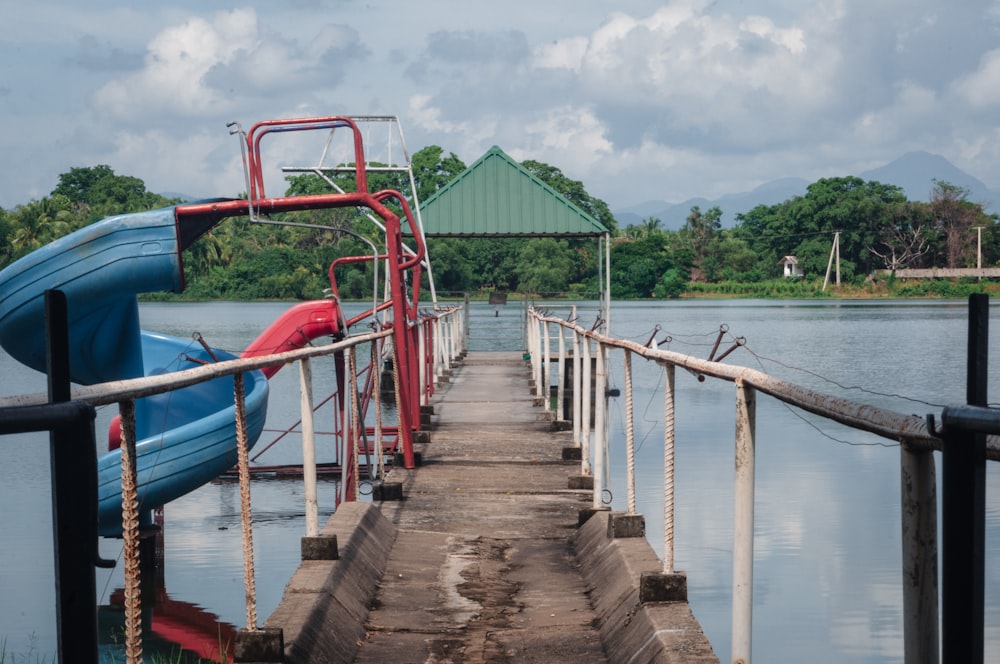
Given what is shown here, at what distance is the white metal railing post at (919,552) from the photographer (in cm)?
217

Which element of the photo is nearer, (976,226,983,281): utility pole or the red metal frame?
the red metal frame

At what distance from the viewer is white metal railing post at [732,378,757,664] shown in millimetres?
3873

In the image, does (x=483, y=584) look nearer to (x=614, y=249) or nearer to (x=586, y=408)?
(x=586, y=408)

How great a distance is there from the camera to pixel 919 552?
2.22 metres

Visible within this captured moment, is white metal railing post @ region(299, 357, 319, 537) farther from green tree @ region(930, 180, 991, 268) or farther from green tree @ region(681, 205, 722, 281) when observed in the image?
green tree @ region(681, 205, 722, 281)

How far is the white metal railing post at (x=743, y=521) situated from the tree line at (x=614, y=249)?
7503 centimetres

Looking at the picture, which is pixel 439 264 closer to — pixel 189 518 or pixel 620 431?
pixel 620 431

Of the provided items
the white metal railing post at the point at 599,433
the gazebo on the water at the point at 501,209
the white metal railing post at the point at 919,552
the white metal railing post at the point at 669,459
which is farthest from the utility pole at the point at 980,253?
the white metal railing post at the point at 919,552

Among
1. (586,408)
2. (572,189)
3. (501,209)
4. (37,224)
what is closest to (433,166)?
(572,189)

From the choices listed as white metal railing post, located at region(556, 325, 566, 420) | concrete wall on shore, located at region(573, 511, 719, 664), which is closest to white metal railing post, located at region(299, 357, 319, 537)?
concrete wall on shore, located at region(573, 511, 719, 664)

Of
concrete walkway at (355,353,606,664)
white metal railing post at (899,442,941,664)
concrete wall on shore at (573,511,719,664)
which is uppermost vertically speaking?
white metal railing post at (899,442,941,664)

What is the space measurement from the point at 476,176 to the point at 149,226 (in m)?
19.3

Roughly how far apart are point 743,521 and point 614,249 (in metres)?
99.3

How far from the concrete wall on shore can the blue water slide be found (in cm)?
531
